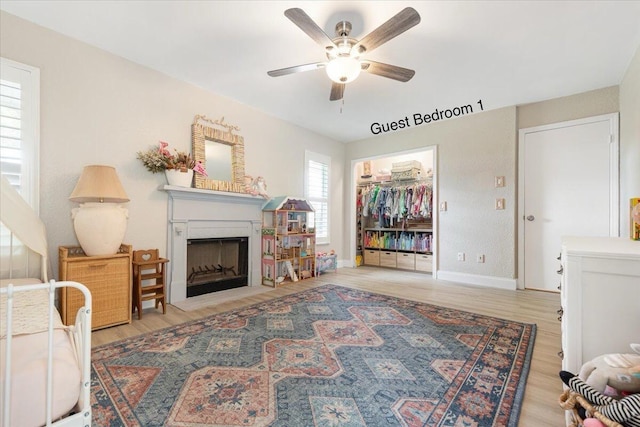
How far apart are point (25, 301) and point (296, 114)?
139 inches

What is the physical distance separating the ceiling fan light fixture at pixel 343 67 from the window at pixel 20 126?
2.41 m

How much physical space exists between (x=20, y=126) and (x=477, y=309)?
14.4ft

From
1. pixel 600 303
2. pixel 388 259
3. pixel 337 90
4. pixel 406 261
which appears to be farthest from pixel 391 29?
pixel 388 259

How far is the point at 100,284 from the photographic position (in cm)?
229

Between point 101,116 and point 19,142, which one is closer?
point 19,142

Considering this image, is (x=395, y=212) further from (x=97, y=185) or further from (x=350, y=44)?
(x=97, y=185)

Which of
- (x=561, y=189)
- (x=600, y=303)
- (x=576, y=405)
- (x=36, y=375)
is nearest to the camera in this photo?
(x=36, y=375)

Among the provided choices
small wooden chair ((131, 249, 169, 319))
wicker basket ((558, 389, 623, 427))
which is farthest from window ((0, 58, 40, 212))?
wicker basket ((558, 389, 623, 427))

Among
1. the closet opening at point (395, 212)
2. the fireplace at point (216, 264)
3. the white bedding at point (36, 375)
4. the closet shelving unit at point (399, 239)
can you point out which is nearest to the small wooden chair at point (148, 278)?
the fireplace at point (216, 264)

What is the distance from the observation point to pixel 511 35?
7.75 feet

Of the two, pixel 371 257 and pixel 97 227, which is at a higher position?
pixel 97 227

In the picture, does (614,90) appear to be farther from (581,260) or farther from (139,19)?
(139,19)

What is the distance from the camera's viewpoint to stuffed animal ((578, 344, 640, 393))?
0.96m

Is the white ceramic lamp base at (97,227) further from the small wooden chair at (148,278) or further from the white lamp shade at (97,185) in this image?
the small wooden chair at (148,278)
